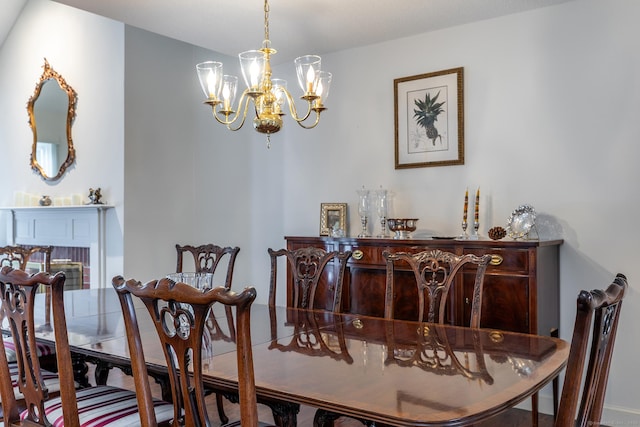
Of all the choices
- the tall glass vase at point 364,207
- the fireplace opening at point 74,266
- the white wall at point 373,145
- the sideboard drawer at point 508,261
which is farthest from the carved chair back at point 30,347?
the fireplace opening at point 74,266

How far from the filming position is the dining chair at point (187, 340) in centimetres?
124

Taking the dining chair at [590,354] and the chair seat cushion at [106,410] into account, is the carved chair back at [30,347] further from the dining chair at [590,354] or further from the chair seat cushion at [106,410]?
the dining chair at [590,354]

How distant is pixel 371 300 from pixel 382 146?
1157 mm

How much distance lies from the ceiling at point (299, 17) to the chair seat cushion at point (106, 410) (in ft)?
7.20

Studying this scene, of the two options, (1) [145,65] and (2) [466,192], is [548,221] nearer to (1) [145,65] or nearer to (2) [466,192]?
(2) [466,192]

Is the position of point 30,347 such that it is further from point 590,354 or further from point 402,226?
point 402,226

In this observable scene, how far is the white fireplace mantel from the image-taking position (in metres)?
4.61

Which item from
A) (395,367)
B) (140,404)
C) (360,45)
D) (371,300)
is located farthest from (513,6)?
(140,404)

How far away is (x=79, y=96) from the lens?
4941 mm

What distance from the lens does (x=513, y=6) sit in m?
3.23

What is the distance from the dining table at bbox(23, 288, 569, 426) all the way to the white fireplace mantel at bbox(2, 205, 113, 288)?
7.42ft

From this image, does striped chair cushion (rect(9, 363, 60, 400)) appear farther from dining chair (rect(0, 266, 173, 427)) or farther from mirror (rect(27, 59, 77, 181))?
mirror (rect(27, 59, 77, 181))

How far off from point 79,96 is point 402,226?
3.31 meters

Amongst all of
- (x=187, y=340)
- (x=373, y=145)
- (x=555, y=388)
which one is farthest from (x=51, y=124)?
(x=555, y=388)
